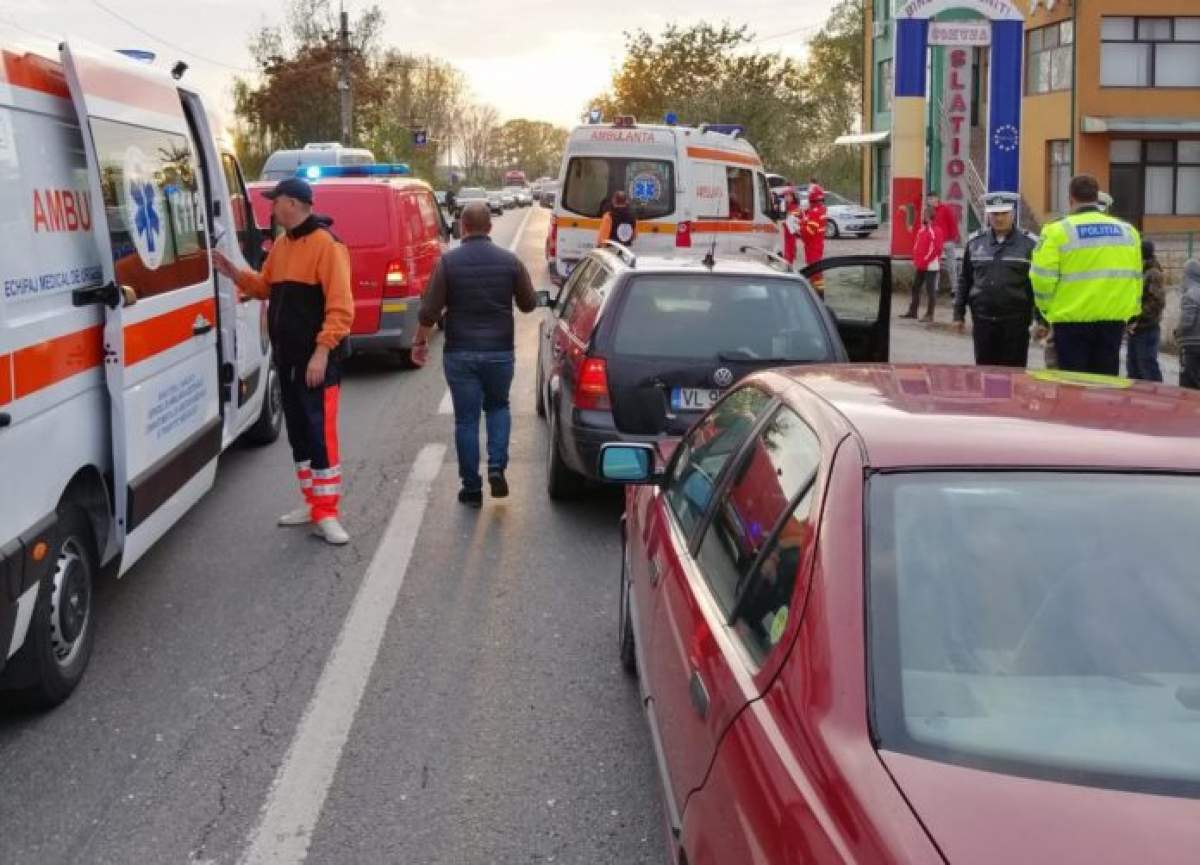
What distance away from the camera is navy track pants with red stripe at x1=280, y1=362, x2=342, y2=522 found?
6984 millimetres

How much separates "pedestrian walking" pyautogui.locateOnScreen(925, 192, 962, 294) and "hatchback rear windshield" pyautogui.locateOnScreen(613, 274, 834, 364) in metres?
11.4

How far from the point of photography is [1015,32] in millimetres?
21328

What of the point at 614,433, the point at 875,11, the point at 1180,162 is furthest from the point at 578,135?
the point at 875,11

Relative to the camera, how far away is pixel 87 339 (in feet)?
16.4

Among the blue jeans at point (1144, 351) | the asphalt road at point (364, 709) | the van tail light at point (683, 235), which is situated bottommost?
the asphalt road at point (364, 709)

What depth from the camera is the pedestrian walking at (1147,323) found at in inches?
380

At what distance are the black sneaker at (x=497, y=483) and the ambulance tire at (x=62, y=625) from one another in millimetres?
2956

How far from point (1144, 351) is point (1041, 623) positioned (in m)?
8.34

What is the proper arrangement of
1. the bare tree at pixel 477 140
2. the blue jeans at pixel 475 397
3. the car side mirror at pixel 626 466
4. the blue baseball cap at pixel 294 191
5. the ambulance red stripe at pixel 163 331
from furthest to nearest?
the bare tree at pixel 477 140 < the blue jeans at pixel 475 397 < the blue baseball cap at pixel 294 191 < the ambulance red stripe at pixel 163 331 < the car side mirror at pixel 626 466

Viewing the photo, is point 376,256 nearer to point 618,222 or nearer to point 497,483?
point 497,483

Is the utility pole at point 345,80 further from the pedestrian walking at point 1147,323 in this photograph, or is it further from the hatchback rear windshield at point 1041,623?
the hatchback rear windshield at point 1041,623

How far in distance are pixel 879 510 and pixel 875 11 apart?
53.1m

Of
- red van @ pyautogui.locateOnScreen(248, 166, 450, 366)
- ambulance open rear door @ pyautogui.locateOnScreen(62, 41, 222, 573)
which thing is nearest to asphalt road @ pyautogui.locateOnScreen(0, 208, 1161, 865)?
ambulance open rear door @ pyautogui.locateOnScreen(62, 41, 222, 573)

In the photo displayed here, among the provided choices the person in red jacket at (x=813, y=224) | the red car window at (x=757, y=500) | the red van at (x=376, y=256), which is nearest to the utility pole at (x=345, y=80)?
the person in red jacket at (x=813, y=224)
